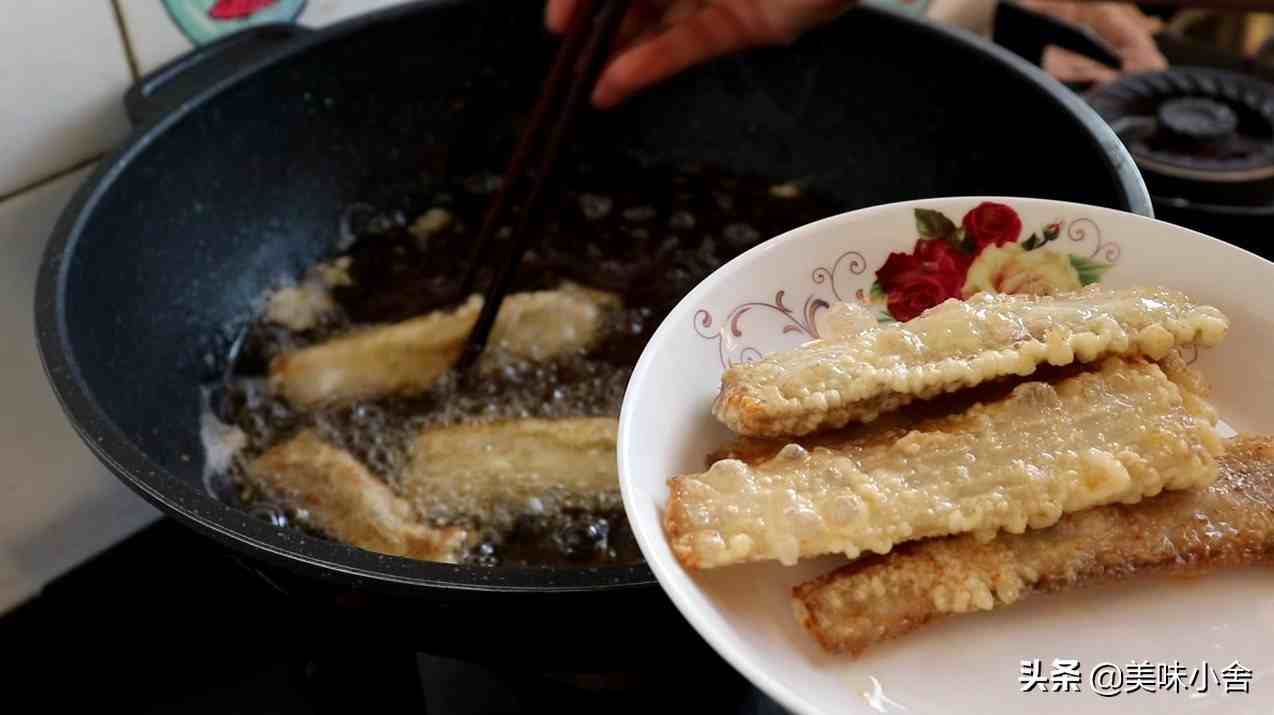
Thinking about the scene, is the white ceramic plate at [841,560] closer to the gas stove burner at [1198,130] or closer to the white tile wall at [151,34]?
the gas stove burner at [1198,130]

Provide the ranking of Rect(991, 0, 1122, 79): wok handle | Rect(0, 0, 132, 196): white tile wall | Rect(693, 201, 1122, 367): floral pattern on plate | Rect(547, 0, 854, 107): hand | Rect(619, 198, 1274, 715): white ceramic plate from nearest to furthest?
Rect(619, 198, 1274, 715): white ceramic plate < Rect(693, 201, 1122, 367): floral pattern on plate < Rect(0, 0, 132, 196): white tile wall < Rect(547, 0, 854, 107): hand < Rect(991, 0, 1122, 79): wok handle

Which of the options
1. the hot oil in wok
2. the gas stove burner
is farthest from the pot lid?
the hot oil in wok

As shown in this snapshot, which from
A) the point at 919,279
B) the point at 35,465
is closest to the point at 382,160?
the point at 35,465

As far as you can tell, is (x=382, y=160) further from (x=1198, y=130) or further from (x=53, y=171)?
(x=1198, y=130)

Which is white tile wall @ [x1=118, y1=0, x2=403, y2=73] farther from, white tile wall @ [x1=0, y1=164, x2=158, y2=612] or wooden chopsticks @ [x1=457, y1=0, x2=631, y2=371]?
wooden chopsticks @ [x1=457, y1=0, x2=631, y2=371]

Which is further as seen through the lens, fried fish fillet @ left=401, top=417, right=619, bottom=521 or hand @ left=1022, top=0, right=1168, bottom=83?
hand @ left=1022, top=0, right=1168, bottom=83

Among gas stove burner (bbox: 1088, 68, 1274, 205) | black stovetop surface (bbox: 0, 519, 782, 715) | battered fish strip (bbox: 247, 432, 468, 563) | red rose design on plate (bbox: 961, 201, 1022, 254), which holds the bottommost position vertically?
black stovetop surface (bbox: 0, 519, 782, 715)

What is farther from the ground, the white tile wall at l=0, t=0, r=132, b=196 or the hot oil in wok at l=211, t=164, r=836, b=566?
the white tile wall at l=0, t=0, r=132, b=196

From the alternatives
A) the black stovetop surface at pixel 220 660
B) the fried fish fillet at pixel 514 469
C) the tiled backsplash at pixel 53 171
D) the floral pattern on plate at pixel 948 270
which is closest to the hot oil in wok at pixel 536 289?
the fried fish fillet at pixel 514 469
